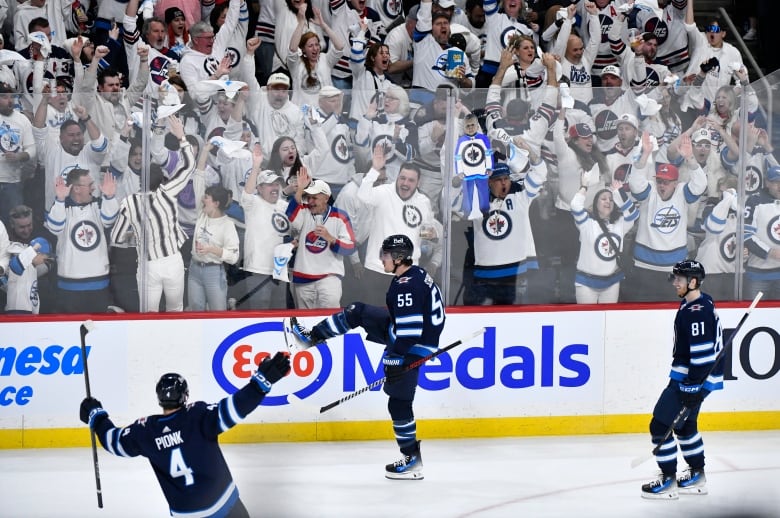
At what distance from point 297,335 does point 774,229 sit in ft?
11.4

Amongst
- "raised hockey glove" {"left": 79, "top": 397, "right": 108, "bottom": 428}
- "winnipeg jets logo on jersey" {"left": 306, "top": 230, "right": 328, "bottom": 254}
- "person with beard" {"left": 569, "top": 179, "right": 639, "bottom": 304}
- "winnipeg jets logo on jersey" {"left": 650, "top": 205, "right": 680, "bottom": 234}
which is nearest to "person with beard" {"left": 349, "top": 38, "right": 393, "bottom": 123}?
"winnipeg jets logo on jersey" {"left": 306, "top": 230, "right": 328, "bottom": 254}

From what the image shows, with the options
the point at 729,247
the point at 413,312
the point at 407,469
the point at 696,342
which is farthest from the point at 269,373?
the point at 729,247

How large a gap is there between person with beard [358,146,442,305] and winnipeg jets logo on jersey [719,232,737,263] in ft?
6.86

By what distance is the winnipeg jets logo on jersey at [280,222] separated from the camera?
8.38m

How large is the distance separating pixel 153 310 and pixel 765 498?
12.7 ft

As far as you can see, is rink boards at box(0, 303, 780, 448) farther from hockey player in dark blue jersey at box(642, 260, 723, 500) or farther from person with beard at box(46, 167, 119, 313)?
hockey player in dark blue jersey at box(642, 260, 723, 500)

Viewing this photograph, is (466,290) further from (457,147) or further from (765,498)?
(765,498)

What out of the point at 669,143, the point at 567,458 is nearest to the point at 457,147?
the point at 669,143

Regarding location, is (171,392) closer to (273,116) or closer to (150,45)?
(273,116)

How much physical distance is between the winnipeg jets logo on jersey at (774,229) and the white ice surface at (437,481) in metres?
1.37

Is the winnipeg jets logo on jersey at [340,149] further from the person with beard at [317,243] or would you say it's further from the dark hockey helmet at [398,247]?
the dark hockey helmet at [398,247]

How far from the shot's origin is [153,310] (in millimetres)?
8312

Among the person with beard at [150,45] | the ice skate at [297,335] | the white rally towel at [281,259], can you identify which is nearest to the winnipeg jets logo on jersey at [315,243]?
the white rally towel at [281,259]

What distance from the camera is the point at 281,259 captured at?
8.39m
